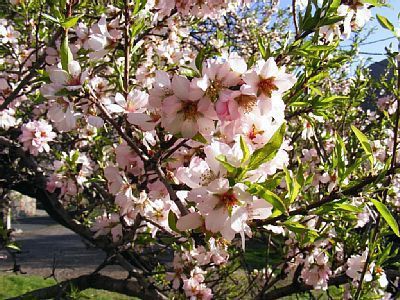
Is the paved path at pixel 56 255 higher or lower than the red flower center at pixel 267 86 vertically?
lower

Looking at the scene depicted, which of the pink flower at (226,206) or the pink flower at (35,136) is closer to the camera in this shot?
the pink flower at (226,206)

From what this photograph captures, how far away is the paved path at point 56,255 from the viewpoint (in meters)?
12.3

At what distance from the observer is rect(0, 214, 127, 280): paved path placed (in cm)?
1227

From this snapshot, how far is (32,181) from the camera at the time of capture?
3.95 m

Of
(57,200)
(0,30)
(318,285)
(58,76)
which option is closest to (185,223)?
(58,76)

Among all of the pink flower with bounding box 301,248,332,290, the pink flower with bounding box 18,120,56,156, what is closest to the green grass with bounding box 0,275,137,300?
the pink flower with bounding box 18,120,56,156

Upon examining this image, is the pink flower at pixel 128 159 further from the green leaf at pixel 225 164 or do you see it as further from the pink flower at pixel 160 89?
the green leaf at pixel 225 164

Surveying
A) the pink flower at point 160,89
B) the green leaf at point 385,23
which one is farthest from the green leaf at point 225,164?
the green leaf at point 385,23

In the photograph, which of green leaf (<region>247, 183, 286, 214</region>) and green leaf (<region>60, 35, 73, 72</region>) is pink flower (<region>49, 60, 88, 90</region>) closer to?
green leaf (<region>60, 35, 73, 72</region>)

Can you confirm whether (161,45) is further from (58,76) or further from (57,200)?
(58,76)

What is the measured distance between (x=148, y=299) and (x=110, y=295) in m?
6.36

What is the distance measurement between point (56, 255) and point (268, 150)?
50.6 ft

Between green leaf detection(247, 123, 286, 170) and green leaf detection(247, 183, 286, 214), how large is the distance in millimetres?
46

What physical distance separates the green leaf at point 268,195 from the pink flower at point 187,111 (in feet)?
0.69
